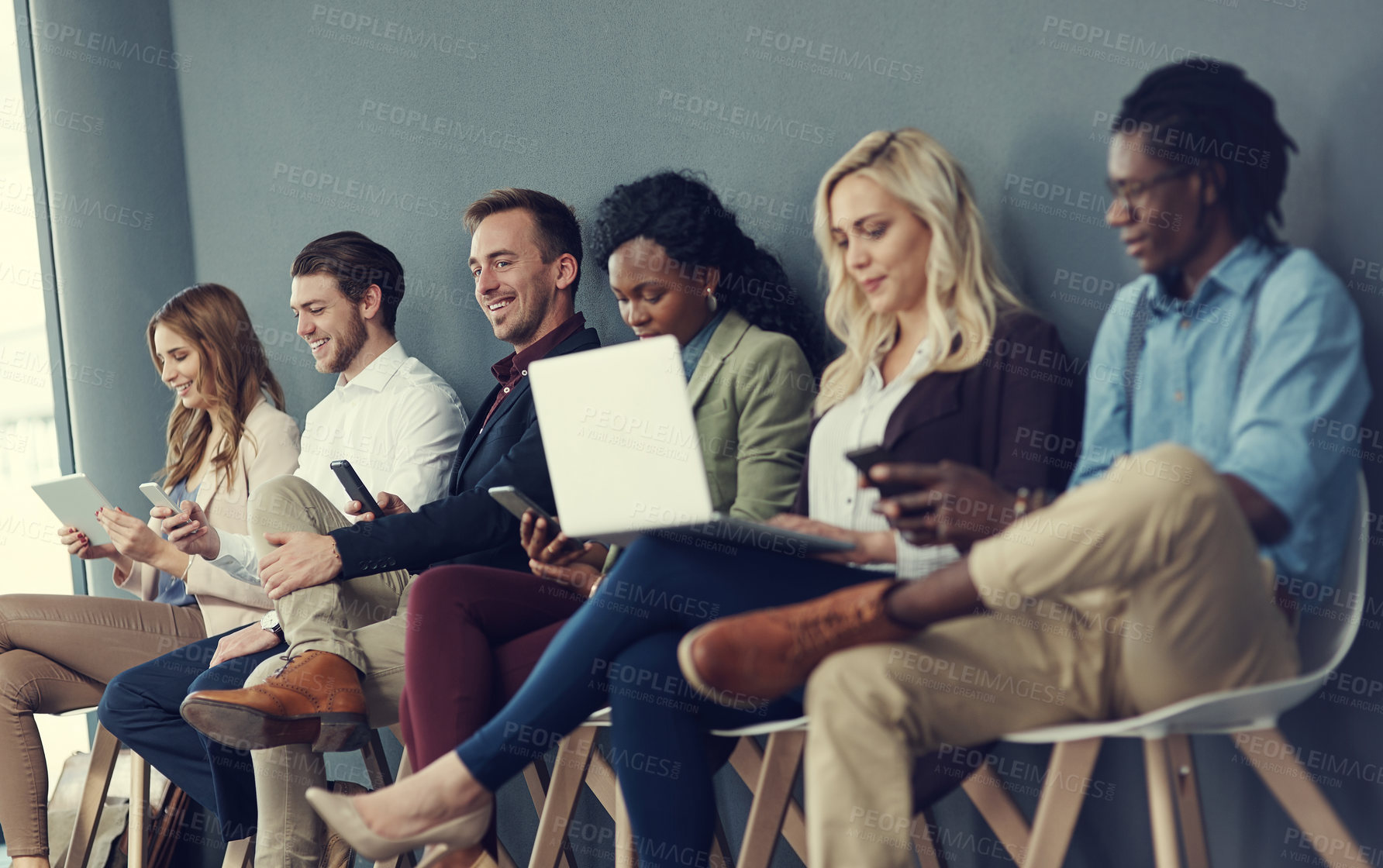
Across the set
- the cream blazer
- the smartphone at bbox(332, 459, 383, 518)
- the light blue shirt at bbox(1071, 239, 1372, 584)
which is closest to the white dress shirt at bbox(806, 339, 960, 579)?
the light blue shirt at bbox(1071, 239, 1372, 584)

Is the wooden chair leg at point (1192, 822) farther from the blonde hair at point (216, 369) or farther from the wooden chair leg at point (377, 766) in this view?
the blonde hair at point (216, 369)

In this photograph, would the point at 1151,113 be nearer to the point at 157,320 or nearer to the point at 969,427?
the point at 969,427

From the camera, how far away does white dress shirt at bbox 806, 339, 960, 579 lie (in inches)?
64.2

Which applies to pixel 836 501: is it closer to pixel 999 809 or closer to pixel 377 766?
pixel 999 809

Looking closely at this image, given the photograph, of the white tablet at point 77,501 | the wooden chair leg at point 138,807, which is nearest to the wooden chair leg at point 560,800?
the wooden chair leg at point 138,807

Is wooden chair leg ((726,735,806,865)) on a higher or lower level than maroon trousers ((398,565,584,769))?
lower

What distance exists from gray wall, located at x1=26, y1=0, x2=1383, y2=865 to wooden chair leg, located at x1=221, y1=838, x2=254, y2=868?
108 cm

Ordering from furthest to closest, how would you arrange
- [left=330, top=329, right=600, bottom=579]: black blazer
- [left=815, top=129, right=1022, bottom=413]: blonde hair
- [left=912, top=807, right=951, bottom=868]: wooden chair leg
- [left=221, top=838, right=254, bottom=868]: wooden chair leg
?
[left=221, top=838, right=254, bottom=868]: wooden chair leg < [left=330, top=329, right=600, bottom=579]: black blazer < [left=912, top=807, right=951, bottom=868]: wooden chair leg < [left=815, top=129, right=1022, bottom=413]: blonde hair

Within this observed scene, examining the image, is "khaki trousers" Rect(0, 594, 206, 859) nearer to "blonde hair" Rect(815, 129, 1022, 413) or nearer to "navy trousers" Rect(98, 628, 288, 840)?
"navy trousers" Rect(98, 628, 288, 840)

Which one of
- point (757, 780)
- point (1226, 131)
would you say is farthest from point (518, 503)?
point (1226, 131)

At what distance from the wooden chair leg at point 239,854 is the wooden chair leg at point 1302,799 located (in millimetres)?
1800

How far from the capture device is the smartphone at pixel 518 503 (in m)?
1.71

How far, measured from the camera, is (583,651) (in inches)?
57.0

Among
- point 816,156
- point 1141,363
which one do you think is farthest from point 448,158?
point 1141,363
